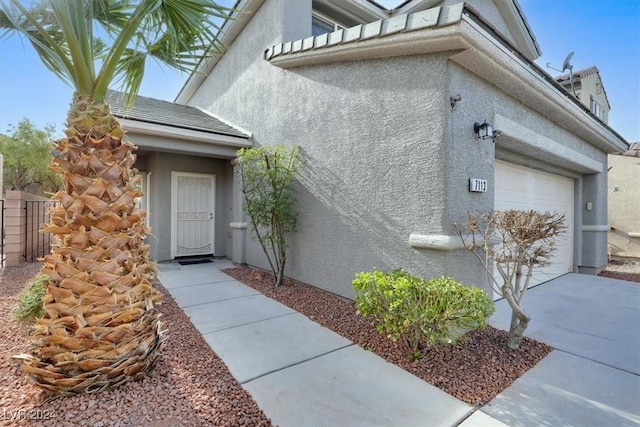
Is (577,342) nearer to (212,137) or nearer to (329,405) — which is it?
(329,405)

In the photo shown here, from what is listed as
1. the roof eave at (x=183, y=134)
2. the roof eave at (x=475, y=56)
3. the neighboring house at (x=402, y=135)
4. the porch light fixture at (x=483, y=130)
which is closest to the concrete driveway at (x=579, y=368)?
the neighboring house at (x=402, y=135)

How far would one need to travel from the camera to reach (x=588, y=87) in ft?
40.9

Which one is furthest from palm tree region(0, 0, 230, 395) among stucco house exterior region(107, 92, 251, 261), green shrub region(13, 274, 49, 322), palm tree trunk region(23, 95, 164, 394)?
stucco house exterior region(107, 92, 251, 261)

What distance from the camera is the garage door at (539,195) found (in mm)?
6035

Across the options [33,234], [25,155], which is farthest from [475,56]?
[25,155]

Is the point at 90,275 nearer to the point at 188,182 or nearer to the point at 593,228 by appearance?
the point at 188,182

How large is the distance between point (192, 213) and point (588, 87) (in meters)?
16.8

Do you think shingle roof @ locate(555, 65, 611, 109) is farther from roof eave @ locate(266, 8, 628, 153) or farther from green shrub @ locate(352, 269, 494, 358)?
green shrub @ locate(352, 269, 494, 358)

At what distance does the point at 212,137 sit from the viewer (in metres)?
7.88

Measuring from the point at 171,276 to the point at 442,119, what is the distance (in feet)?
23.8

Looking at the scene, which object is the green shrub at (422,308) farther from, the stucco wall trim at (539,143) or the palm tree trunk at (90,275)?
the stucco wall trim at (539,143)

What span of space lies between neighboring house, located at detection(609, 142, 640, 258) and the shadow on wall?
12.6 m

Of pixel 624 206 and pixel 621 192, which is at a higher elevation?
pixel 621 192

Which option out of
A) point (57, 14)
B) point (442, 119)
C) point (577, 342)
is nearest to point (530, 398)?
point (577, 342)
